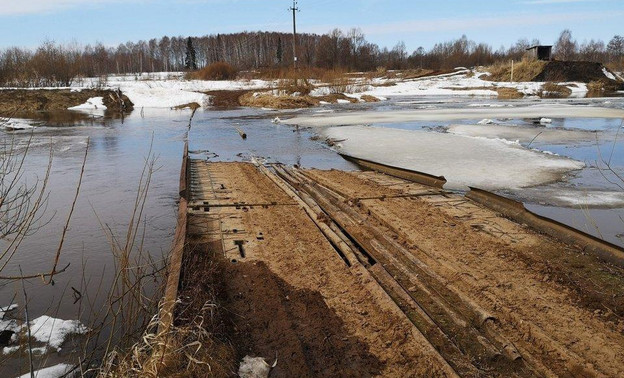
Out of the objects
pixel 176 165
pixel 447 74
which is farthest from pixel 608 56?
pixel 176 165

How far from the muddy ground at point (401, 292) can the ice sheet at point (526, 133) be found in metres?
8.15

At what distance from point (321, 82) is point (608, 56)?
77.7 meters

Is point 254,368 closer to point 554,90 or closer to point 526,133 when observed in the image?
point 526,133

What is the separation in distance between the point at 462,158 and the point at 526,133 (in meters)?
5.46

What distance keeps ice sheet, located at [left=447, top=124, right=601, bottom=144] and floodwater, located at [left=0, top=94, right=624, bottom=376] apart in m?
0.54

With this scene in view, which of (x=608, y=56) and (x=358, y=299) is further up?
(x=608, y=56)

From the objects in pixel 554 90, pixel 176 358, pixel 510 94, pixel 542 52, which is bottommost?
pixel 176 358

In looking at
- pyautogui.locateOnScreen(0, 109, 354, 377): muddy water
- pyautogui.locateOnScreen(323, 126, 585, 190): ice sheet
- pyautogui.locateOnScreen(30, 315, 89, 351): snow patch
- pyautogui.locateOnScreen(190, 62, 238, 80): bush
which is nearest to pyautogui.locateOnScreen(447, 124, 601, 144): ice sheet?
pyautogui.locateOnScreen(323, 126, 585, 190): ice sheet

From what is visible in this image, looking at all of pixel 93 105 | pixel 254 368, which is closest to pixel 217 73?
pixel 93 105

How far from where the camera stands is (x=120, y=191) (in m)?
8.73

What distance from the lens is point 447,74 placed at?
204 feet

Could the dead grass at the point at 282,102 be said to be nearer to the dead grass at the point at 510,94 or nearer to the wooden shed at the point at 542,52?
the dead grass at the point at 510,94

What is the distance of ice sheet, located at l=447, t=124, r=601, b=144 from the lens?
13.8 meters

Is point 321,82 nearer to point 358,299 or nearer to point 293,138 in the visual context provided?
point 293,138
